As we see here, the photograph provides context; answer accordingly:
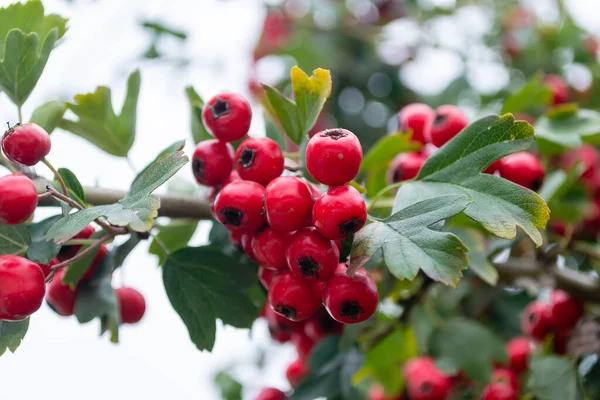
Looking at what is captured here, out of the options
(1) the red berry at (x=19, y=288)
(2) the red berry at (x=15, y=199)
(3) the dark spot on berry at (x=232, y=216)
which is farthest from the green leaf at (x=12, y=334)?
(3) the dark spot on berry at (x=232, y=216)

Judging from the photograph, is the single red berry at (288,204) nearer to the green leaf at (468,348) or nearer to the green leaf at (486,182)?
the green leaf at (486,182)

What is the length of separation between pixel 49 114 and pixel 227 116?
397 mm

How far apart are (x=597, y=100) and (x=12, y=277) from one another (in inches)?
98.6

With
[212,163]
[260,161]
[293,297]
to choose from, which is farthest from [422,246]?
[212,163]

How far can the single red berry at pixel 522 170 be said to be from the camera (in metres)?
1.53

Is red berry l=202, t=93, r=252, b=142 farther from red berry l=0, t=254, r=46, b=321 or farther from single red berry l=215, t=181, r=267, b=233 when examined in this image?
red berry l=0, t=254, r=46, b=321

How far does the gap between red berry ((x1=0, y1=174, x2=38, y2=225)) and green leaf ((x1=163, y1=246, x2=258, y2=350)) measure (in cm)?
39

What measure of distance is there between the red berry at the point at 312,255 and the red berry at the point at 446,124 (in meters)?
0.54

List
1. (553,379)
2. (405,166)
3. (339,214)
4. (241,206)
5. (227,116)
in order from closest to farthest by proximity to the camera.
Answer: (339,214) < (241,206) < (227,116) < (405,166) < (553,379)

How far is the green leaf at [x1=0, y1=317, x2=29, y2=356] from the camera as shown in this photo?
1.24m

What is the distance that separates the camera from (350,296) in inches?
45.4

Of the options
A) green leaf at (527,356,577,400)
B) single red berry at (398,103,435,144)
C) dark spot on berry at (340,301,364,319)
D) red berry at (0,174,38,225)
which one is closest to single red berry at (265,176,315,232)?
dark spot on berry at (340,301,364,319)

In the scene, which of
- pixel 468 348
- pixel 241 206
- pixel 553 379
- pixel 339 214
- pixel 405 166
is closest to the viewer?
pixel 339 214

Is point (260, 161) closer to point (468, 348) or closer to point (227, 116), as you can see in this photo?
point (227, 116)
